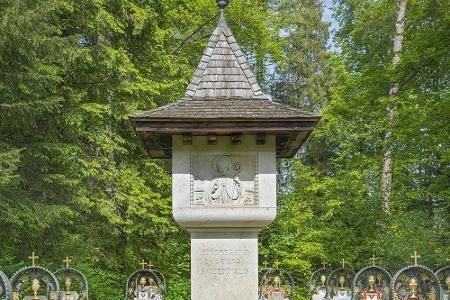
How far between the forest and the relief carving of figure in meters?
6.54

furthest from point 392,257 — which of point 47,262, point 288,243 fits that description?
point 47,262

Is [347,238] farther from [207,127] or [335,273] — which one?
[207,127]

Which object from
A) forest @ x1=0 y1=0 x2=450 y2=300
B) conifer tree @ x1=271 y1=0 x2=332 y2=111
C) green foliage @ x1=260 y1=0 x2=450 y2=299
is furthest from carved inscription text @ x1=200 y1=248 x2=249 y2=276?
conifer tree @ x1=271 y1=0 x2=332 y2=111

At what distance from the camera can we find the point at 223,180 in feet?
29.1

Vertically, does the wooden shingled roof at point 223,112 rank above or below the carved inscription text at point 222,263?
above

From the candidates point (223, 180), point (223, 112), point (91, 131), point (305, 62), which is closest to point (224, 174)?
point (223, 180)

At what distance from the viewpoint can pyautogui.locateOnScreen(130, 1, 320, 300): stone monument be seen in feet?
28.0

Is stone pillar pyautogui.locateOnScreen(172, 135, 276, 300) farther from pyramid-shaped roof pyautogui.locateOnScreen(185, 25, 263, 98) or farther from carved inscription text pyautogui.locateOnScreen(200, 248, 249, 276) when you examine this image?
pyramid-shaped roof pyautogui.locateOnScreen(185, 25, 263, 98)

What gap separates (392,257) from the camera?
1922 cm

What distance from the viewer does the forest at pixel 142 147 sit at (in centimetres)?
1548

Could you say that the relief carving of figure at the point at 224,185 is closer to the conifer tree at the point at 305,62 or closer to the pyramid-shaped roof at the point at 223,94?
the pyramid-shaped roof at the point at 223,94

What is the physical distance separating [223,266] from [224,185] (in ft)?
3.97

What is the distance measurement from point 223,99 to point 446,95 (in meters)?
11.1

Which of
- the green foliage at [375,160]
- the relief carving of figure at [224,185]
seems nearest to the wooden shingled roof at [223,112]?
the relief carving of figure at [224,185]
